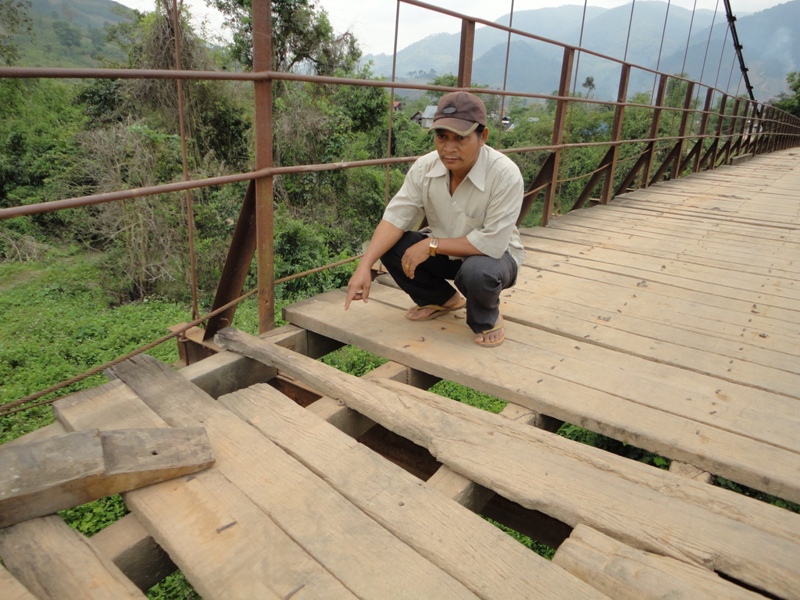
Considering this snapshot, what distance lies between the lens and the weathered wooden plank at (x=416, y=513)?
105cm

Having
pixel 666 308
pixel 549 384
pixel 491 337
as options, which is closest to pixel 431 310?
pixel 491 337

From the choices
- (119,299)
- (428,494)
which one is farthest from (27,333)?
(428,494)

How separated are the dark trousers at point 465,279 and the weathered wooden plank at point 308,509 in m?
0.92

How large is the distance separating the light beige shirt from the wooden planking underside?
1.31 ft

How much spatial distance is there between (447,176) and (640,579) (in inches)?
56.5

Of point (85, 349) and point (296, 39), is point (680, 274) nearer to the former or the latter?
point (85, 349)

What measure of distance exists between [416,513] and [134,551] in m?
0.59

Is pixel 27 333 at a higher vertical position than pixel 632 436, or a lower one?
lower

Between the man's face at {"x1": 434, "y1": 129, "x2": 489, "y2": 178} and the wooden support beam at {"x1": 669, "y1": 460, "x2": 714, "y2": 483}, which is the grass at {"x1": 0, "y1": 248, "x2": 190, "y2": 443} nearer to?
the man's face at {"x1": 434, "y1": 129, "x2": 489, "y2": 178}

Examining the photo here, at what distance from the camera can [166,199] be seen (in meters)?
8.80

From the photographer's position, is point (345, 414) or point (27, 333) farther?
point (27, 333)

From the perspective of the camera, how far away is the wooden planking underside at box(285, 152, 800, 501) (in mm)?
1568

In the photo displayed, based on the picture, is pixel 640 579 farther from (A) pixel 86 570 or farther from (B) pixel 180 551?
(A) pixel 86 570

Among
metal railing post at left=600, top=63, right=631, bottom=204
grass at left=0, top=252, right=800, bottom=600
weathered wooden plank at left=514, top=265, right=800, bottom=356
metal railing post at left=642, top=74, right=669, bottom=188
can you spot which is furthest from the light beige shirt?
metal railing post at left=642, top=74, right=669, bottom=188
